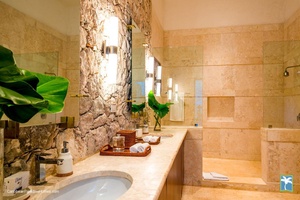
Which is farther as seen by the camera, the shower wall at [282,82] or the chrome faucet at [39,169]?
the shower wall at [282,82]

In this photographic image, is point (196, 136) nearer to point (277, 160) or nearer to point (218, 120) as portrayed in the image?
point (277, 160)

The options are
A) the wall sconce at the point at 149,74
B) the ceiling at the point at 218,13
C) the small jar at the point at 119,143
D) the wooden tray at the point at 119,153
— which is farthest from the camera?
the ceiling at the point at 218,13

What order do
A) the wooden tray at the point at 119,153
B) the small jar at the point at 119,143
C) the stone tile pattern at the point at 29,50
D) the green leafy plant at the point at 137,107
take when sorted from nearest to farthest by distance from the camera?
the stone tile pattern at the point at 29,50 < the wooden tray at the point at 119,153 < the small jar at the point at 119,143 < the green leafy plant at the point at 137,107

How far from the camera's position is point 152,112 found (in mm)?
3307

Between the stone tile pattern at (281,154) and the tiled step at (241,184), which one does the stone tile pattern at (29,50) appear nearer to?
the tiled step at (241,184)

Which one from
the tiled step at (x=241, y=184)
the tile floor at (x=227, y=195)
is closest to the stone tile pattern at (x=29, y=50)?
the tile floor at (x=227, y=195)

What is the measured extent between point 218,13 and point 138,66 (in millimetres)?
2997

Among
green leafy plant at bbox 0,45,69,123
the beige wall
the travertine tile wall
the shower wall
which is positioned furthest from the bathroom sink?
the travertine tile wall

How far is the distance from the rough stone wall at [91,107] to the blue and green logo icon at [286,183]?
2.43m

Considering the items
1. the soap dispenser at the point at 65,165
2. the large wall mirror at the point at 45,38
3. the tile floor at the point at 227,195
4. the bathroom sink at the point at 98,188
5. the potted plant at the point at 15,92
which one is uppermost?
the large wall mirror at the point at 45,38

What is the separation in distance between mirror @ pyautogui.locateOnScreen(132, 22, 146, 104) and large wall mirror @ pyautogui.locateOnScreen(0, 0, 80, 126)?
4.12 ft

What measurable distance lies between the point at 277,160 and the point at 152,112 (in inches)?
76.1

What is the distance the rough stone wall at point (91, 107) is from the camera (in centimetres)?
92

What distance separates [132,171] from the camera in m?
1.16
